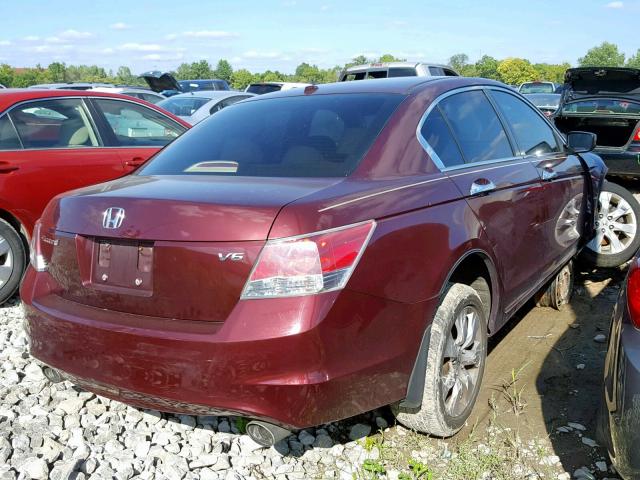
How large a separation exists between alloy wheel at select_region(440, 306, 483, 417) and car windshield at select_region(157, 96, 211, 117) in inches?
372

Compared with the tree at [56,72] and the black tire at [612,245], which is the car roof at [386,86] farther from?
the tree at [56,72]

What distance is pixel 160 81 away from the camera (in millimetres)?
19594

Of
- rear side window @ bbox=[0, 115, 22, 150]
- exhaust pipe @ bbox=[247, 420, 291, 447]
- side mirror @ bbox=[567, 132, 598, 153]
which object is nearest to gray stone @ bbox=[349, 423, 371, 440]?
exhaust pipe @ bbox=[247, 420, 291, 447]

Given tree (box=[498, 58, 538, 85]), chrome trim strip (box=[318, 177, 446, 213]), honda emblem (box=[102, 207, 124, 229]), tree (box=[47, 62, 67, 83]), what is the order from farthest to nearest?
tree (box=[498, 58, 538, 85]) < tree (box=[47, 62, 67, 83]) < honda emblem (box=[102, 207, 124, 229]) < chrome trim strip (box=[318, 177, 446, 213])

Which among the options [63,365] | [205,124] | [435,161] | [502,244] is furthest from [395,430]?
[205,124]

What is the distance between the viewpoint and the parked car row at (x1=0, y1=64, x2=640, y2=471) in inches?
84.3

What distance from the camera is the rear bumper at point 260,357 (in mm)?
2123

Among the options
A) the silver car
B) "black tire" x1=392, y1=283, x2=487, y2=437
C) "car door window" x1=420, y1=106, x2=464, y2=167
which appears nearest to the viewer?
"black tire" x1=392, y1=283, x2=487, y2=437

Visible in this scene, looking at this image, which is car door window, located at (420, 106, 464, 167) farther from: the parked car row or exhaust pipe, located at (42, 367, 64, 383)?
exhaust pipe, located at (42, 367, 64, 383)

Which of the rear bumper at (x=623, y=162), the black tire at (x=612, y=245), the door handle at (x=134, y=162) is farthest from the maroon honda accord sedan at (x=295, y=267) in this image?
the rear bumper at (x=623, y=162)

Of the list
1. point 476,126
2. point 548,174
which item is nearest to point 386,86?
point 476,126

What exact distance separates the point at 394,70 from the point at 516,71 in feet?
302

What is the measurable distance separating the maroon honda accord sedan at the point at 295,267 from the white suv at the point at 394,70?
898 cm

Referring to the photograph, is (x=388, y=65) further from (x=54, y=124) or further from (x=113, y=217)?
(x=113, y=217)
